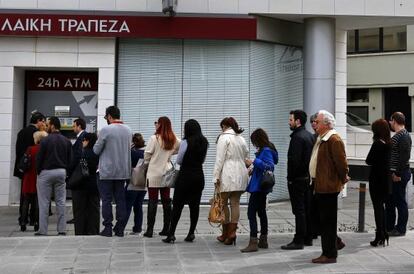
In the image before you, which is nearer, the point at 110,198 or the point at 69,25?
the point at 110,198

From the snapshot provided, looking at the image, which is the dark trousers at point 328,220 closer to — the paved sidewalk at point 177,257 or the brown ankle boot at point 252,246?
the paved sidewalk at point 177,257

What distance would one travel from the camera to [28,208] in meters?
10.3

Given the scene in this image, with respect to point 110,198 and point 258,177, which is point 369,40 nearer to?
point 258,177

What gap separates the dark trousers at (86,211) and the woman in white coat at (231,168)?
228cm

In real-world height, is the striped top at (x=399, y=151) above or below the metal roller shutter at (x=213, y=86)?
below

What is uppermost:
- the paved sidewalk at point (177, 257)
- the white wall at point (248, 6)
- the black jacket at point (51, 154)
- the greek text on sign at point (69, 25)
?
the white wall at point (248, 6)

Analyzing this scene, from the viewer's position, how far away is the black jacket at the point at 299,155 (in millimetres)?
7930

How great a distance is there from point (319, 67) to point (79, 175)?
22.4 ft

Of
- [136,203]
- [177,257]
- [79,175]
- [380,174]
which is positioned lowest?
[177,257]

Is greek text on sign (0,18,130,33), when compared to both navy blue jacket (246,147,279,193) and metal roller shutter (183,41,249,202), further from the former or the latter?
navy blue jacket (246,147,279,193)

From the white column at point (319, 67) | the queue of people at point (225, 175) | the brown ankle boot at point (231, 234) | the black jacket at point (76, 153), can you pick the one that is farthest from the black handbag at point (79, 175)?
the white column at point (319, 67)

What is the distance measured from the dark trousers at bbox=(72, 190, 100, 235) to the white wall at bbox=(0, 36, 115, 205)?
4083mm

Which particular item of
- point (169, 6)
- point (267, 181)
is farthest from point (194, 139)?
point (169, 6)

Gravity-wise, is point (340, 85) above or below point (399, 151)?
above
